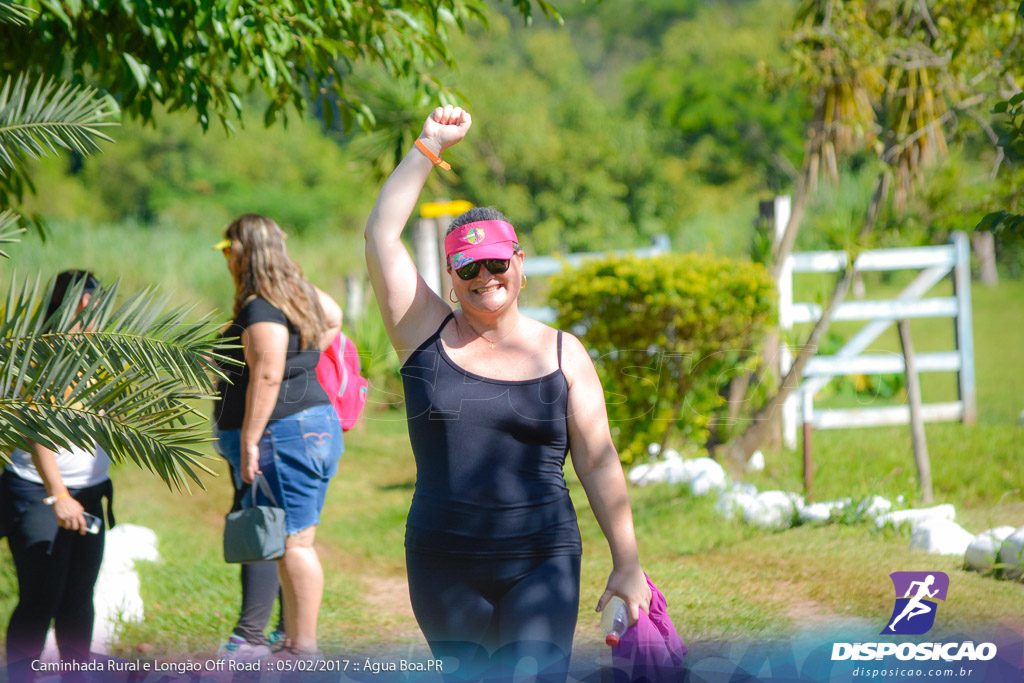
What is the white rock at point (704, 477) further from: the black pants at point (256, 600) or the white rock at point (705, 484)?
the black pants at point (256, 600)

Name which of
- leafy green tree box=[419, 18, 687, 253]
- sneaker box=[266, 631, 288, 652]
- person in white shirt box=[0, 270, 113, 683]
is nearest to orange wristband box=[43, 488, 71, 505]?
person in white shirt box=[0, 270, 113, 683]

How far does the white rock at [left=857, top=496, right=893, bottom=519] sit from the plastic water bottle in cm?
305

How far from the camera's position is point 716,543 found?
505 centimetres

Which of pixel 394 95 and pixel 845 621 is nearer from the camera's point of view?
pixel 845 621

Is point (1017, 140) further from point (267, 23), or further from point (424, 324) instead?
point (267, 23)

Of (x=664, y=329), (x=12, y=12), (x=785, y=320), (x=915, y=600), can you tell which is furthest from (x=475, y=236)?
(x=785, y=320)

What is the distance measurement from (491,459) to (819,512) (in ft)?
10.7

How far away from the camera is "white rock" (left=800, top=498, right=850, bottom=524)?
5.10 meters

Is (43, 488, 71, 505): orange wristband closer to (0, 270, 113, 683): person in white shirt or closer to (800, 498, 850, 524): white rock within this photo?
(0, 270, 113, 683): person in white shirt

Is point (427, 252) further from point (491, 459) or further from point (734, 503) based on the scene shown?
point (491, 459)

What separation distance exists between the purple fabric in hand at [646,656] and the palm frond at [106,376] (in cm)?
125

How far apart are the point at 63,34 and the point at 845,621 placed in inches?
160

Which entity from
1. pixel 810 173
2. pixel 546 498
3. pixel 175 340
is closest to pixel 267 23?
pixel 175 340

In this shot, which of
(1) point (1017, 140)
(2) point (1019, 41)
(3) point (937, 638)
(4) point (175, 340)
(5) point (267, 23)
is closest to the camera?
(4) point (175, 340)
